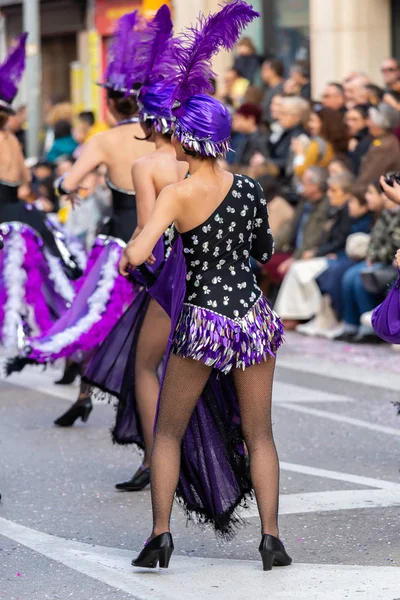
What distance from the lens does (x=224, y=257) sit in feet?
18.3

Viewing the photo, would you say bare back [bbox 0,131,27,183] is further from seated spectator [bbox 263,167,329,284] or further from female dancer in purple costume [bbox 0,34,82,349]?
seated spectator [bbox 263,167,329,284]

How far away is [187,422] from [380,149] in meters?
8.24

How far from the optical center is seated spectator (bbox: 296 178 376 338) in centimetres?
1326

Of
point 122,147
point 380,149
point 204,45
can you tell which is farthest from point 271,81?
point 204,45

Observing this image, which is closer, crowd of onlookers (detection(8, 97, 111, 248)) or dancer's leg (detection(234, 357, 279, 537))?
dancer's leg (detection(234, 357, 279, 537))

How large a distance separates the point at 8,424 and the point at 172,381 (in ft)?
12.0

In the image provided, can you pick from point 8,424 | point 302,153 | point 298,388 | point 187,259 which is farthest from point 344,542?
Answer: point 302,153

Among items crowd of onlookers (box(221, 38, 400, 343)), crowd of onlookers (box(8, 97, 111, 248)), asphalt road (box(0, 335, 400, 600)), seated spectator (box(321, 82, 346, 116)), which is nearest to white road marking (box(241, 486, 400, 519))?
asphalt road (box(0, 335, 400, 600))

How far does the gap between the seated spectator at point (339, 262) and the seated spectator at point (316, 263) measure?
19 millimetres

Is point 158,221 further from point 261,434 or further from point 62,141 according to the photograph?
point 62,141

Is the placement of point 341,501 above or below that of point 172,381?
below

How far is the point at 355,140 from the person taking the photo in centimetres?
1477

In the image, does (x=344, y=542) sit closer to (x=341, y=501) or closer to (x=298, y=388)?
(x=341, y=501)

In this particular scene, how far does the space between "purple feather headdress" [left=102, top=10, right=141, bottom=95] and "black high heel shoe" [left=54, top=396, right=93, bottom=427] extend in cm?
192
